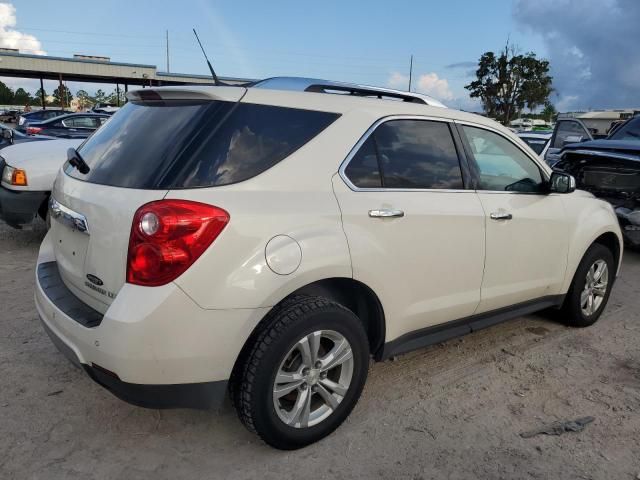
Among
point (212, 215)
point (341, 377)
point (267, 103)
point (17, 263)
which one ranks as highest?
point (267, 103)

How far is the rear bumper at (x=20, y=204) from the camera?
5445mm

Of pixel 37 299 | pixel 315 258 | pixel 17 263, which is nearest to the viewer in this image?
pixel 315 258

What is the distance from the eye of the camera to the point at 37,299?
9.47ft

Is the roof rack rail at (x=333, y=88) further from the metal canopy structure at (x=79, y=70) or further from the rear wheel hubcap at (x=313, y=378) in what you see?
the metal canopy structure at (x=79, y=70)

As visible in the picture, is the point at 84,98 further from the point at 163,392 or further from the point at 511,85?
the point at 163,392

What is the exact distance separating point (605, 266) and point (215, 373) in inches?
141

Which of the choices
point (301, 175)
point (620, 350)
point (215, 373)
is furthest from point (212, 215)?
point (620, 350)

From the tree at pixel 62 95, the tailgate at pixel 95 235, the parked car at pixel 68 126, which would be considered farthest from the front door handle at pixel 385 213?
the tree at pixel 62 95

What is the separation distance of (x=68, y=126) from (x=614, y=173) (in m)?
11.6

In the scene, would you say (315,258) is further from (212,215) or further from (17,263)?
(17,263)

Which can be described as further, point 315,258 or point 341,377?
point 341,377

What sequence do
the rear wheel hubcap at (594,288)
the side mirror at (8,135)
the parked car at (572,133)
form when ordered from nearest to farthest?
the rear wheel hubcap at (594,288) < the parked car at (572,133) < the side mirror at (8,135)

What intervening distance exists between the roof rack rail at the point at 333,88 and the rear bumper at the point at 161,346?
1228 millimetres

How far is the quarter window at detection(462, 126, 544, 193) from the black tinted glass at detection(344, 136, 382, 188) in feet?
2.80
